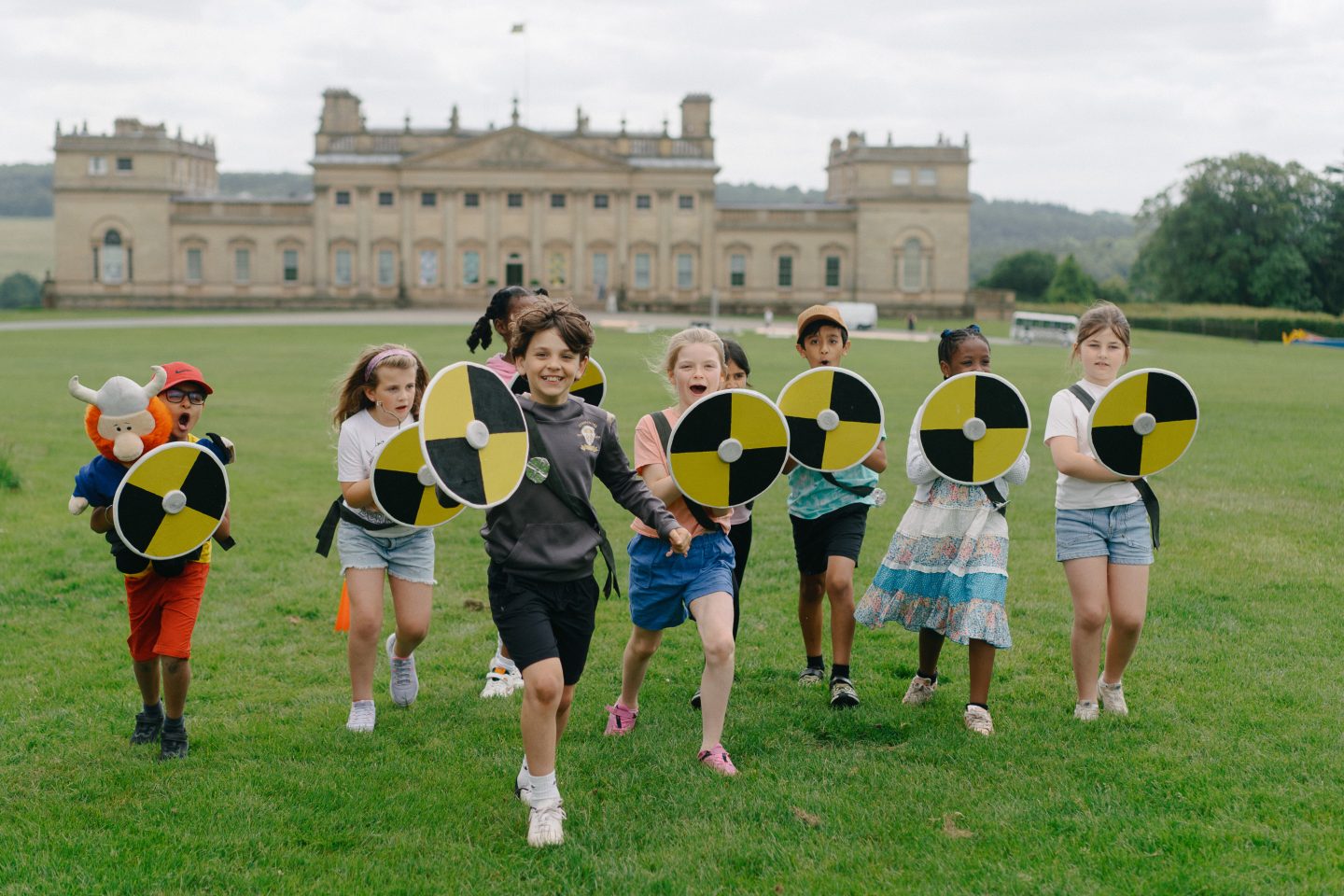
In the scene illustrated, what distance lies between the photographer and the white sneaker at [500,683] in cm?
634

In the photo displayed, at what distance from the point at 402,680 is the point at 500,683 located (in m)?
0.53

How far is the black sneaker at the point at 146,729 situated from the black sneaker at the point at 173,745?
178 millimetres

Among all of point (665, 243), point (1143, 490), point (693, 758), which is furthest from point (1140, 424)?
point (665, 243)

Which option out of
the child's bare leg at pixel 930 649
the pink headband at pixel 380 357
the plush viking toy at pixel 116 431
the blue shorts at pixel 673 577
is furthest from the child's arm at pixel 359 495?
the child's bare leg at pixel 930 649

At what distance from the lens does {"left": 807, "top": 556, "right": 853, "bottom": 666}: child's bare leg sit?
19.9 feet

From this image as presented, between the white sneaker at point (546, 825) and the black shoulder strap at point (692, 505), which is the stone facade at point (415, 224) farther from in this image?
the white sneaker at point (546, 825)

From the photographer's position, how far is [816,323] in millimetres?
6223

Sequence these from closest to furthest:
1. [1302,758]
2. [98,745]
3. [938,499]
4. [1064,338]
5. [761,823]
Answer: [761,823]
[1302,758]
[98,745]
[938,499]
[1064,338]

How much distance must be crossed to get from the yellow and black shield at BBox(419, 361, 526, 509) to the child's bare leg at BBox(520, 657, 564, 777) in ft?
2.17

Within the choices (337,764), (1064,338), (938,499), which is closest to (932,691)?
(938,499)

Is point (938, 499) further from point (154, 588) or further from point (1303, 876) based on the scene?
point (154, 588)

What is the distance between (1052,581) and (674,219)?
75989 millimetres

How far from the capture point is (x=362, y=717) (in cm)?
574

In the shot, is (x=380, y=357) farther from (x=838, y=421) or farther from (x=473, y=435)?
(x=838, y=421)
